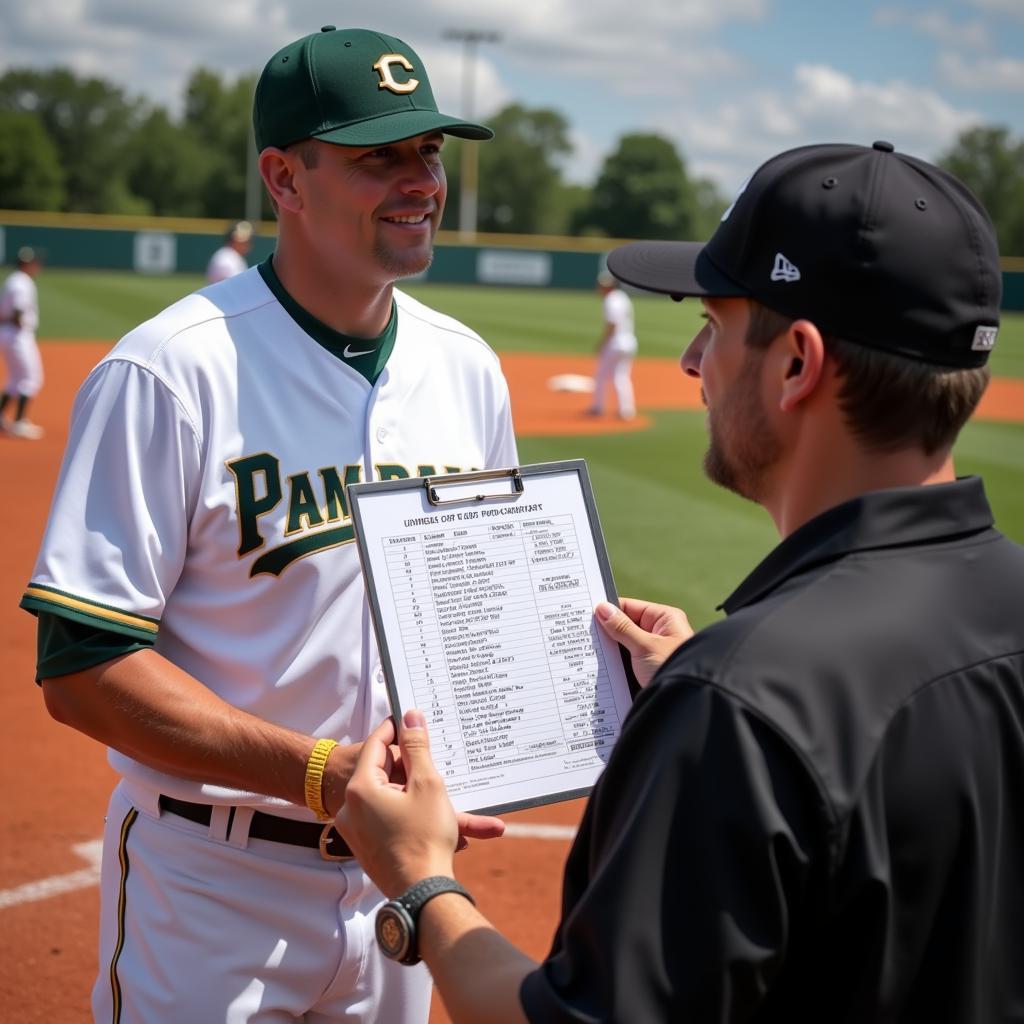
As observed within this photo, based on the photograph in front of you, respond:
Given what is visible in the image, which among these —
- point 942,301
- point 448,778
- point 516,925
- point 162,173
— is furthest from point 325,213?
point 162,173

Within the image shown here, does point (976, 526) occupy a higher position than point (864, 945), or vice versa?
point (976, 526)

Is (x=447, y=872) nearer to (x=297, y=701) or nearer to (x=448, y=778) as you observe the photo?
(x=448, y=778)

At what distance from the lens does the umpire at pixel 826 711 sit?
1.30 m

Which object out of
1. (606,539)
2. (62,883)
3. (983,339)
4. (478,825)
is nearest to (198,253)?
(606,539)

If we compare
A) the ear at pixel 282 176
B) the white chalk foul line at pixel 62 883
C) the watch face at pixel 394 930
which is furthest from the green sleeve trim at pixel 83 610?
the white chalk foul line at pixel 62 883

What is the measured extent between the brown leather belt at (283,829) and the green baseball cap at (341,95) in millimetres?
1375

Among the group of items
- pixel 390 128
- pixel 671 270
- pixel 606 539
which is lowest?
pixel 606 539

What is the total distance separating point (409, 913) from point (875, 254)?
3.33 feet

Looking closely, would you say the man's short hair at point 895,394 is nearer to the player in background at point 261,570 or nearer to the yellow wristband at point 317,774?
the player in background at point 261,570

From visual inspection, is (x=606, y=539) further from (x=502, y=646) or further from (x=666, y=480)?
(x=502, y=646)

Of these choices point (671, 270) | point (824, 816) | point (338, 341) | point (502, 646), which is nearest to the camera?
point (824, 816)

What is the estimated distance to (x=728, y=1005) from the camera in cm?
129

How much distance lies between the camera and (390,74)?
2.59 metres

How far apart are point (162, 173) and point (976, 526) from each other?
8207 cm
